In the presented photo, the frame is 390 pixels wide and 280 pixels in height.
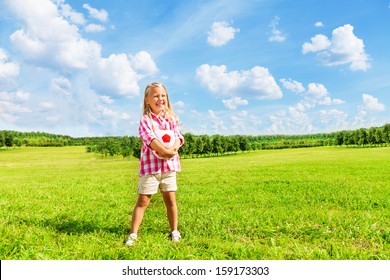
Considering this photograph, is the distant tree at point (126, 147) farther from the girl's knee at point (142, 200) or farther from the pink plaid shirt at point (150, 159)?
the pink plaid shirt at point (150, 159)

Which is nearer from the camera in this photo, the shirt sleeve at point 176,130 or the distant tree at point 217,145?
the shirt sleeve at point 176,130

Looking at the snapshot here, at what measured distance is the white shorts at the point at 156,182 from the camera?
5.56m

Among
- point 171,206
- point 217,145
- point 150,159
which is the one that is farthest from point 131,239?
point 217,145

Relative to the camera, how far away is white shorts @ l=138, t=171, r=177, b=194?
5.56 metres

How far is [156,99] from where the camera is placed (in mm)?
5641

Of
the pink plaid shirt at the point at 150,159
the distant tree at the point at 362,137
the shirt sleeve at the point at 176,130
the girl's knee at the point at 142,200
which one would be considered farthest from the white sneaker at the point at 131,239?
the distant tree at the point at 362,137

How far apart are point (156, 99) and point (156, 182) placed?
131 centimetres

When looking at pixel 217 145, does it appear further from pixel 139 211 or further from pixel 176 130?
pixel 139 211

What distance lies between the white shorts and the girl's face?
40.3 inches

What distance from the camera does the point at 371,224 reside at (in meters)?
6.54
